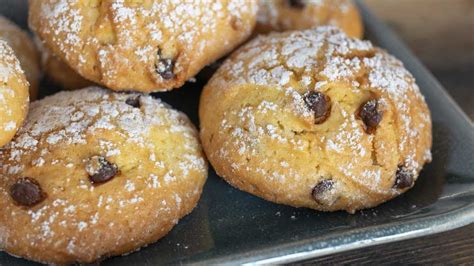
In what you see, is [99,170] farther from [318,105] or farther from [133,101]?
[318,105]

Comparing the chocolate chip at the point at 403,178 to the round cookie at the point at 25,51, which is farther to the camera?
the round cookie at the point at 25,51

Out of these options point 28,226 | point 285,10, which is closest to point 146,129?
point 28,226

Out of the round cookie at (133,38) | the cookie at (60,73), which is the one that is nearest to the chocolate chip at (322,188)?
the round cookie at (133,38)

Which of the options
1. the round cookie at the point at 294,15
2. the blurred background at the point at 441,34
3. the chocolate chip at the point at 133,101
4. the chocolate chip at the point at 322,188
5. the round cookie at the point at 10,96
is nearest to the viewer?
the round cookie at the point at 10,96

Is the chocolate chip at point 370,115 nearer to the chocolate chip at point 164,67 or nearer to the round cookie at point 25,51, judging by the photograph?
the chocolate chip at point 164,67

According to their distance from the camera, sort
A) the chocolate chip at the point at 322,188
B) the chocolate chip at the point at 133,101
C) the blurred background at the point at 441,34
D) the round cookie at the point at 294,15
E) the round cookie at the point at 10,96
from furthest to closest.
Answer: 1. the blurred background at the point at 441,34
2. the round cookie at the point at 294,15
3. the chocolate chip at the point at 133,101
4. the chocolate chip at the point at 322,188
5. the round cookie at the point at 10,96

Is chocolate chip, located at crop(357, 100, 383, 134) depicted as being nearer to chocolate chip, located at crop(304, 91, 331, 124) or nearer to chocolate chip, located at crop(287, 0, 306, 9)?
chocolate chip, located at crop(304, 91, 331, 124)

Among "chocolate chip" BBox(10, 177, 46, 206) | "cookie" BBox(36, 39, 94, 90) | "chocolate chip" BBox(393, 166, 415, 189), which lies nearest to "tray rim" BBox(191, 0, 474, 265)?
"chocolate chip" BBox(393, 166, 415, 189)

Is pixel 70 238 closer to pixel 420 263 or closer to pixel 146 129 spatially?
pixel 146 129
